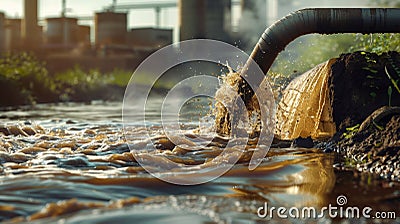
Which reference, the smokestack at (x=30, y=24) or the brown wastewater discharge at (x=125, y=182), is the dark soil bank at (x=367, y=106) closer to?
the brown wastewater discharge at (x=125, y=182)

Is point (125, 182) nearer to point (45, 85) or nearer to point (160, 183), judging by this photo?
point (160, 183)

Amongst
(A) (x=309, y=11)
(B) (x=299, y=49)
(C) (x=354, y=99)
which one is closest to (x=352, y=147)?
(C) (x=354, y=99)

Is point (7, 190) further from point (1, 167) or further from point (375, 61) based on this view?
point (375, 61)

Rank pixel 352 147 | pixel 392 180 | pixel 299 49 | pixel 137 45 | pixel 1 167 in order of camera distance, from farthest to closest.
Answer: pixel 137 45, pixel 299 49, pixel 352 147, pixel 1 167, pixel 392 180

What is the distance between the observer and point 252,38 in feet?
84.3

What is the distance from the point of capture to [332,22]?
6.30m

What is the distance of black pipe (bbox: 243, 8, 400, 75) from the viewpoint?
6.29m

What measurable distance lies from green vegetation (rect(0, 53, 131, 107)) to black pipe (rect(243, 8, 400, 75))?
28.2 ft

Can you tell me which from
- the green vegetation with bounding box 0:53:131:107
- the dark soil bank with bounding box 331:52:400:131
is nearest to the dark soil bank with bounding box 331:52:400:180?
the dark soil bank with bounding box 331:52:400:131

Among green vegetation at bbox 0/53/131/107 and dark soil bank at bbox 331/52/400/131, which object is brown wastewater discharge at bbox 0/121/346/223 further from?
green vegetation at bbox 0/53/131/107

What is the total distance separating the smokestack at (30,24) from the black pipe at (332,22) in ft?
61.6

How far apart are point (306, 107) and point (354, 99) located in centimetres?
103

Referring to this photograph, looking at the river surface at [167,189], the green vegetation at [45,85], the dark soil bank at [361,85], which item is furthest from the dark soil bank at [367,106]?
the green vegetation at [45,85]

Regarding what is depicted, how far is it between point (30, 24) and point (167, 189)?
70.0ft
